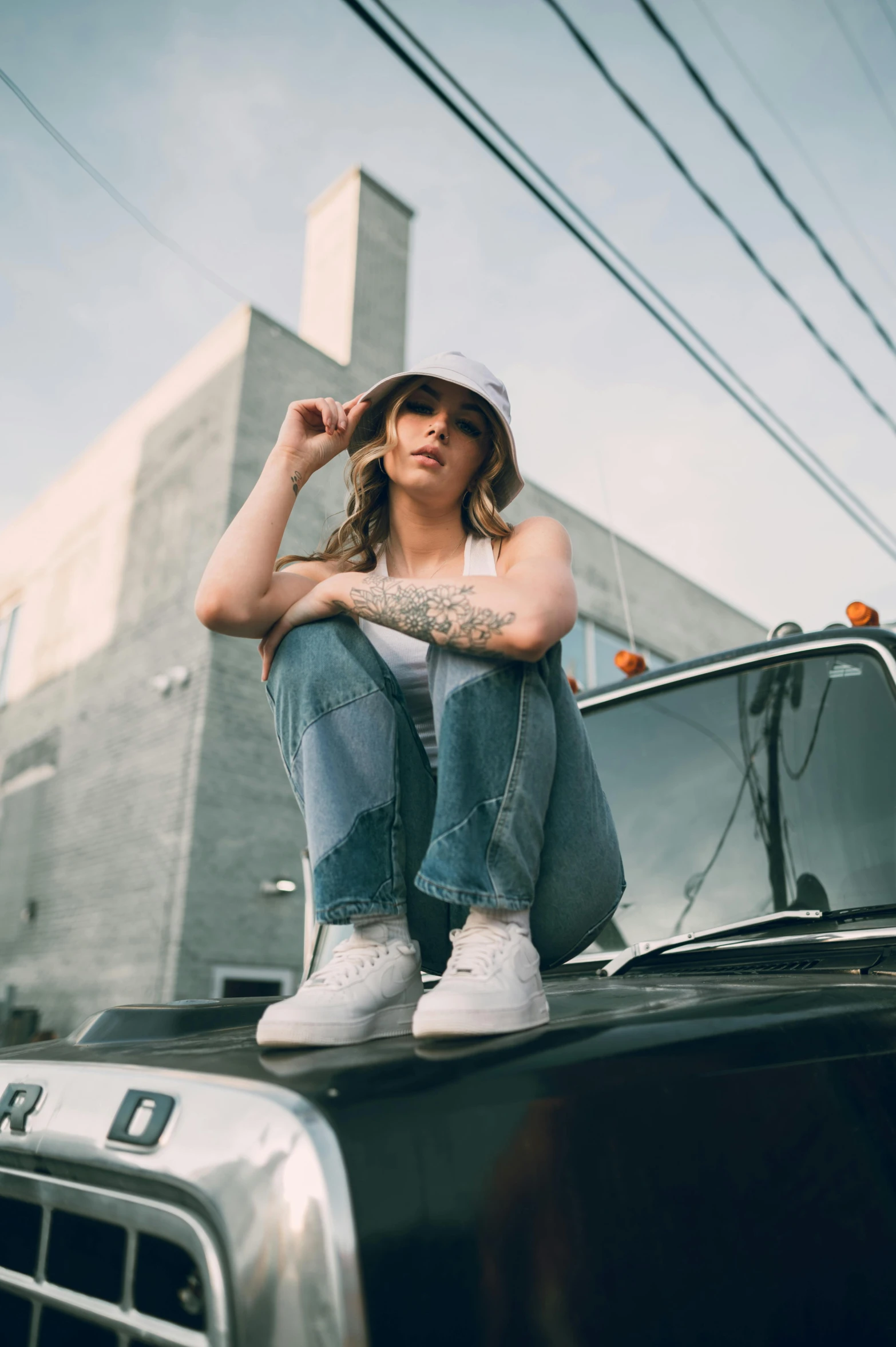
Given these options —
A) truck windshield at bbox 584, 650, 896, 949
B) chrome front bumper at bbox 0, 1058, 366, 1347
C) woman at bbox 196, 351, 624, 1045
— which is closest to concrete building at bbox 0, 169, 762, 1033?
truck windshield at bbox 584, 650, 896, 949

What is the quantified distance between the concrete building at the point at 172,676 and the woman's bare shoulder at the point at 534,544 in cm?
850

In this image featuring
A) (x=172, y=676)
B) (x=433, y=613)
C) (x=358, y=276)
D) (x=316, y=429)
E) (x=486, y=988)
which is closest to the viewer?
(x=486, y=988)

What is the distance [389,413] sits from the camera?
174 cm

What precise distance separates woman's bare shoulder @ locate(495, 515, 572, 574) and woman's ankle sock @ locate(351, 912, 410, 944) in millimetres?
576

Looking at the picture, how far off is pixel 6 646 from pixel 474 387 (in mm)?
15726

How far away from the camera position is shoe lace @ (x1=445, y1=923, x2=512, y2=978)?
1.19 m

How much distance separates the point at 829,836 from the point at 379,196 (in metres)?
14.0

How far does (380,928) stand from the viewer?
1.36 meters

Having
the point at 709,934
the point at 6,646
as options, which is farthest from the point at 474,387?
the point at 6,646

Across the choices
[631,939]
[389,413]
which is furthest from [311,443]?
[631,939]

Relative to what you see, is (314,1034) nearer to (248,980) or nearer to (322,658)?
(322,658)

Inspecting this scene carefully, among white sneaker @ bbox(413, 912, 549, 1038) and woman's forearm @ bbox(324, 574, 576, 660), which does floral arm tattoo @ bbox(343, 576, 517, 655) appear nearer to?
woman's forearm @ bbox(324, 574, 576, 660)

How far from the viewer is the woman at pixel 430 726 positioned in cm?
126

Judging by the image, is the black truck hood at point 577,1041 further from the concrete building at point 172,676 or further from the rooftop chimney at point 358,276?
the rooftop chimney at point 358,276
